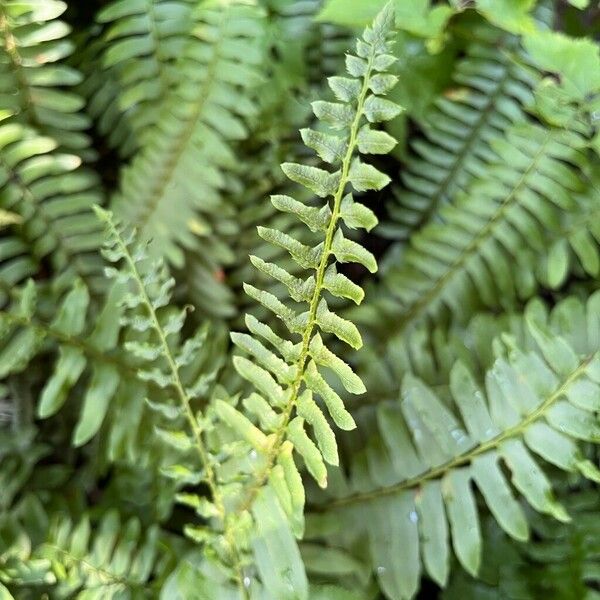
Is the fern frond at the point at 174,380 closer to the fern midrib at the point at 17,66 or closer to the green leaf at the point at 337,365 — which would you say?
the green leaf at the point at 337,365

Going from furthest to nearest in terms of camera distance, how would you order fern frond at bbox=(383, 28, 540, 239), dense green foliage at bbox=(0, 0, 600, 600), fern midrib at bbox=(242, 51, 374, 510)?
fern frond at bbox=(383, 28, 540, 239) < dense green foliage at bbox=(0, 0, 600, 600) < fern midrib at bbox=(242, 51, 374, 510)

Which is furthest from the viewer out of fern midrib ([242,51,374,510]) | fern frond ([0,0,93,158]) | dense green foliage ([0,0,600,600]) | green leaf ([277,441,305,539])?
fern frond ([0,0,93,158])

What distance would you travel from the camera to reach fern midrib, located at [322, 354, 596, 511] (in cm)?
76

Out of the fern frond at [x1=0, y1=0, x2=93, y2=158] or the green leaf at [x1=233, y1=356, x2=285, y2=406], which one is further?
the fern frond at [x1=0, y1=0, x2=93, y2=158]

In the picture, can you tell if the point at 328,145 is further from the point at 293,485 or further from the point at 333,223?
the point at 293,485

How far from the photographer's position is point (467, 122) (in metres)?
1.08

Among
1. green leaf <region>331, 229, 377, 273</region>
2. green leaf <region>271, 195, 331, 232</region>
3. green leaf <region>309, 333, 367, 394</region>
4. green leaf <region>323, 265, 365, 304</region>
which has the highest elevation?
green leaf <region>271, 195, 331, 232</region>

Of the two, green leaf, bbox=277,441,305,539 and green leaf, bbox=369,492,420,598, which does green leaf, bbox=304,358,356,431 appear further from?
green leaf, bbox=369,492,420,598

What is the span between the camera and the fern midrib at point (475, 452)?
76cm

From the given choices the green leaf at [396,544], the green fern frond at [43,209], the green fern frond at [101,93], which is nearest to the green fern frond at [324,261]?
the green leaf at [396,544]

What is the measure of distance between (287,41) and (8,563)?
0.84 metres

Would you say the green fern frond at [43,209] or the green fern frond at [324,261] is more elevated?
the green fern frond at [324,261]

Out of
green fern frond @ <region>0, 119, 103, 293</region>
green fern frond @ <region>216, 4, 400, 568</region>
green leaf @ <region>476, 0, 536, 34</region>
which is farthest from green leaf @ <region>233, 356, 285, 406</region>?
green leaf @ <region>476, 0, 536, 34</region>

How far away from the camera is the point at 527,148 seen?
94 cm
